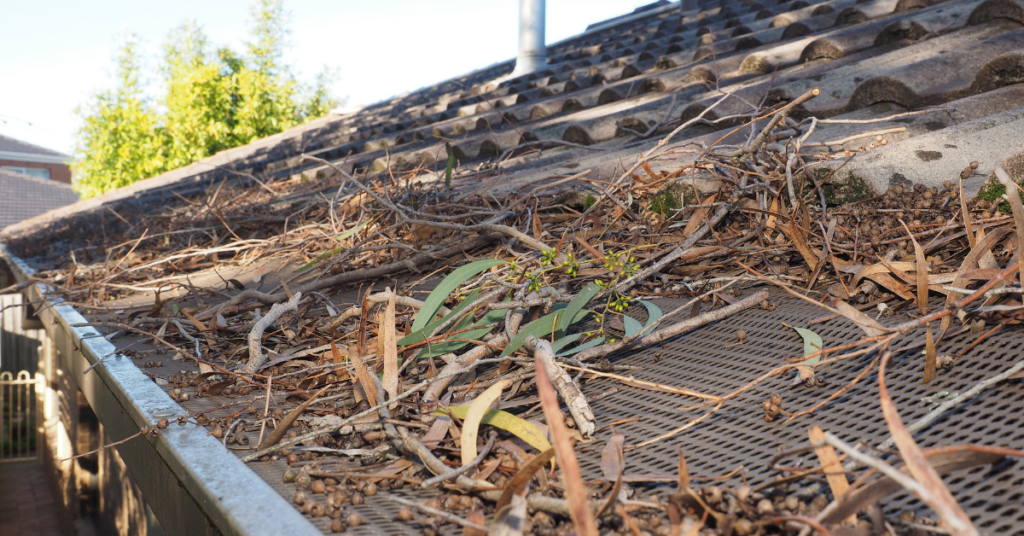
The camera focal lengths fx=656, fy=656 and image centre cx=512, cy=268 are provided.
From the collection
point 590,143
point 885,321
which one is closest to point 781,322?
point 885,321

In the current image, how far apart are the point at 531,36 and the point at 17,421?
11.5m

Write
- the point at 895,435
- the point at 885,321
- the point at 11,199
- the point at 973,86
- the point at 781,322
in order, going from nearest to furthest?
the point at 895,435 → the point at 885,321 → the point at 781,322 → the point at 973,86 → the point at 11,199

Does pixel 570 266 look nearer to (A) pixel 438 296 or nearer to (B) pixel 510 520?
(A) pixel 438 296

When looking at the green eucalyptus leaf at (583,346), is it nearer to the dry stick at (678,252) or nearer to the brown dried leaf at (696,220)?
the dry stick at (678,252)

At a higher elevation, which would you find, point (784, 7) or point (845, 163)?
point (784, 7)

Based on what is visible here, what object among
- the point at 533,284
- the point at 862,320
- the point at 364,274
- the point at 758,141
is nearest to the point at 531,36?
the point at 364,274

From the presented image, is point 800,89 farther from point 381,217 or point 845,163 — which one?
point 381,217

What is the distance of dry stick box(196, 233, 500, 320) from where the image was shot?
2.22 metres

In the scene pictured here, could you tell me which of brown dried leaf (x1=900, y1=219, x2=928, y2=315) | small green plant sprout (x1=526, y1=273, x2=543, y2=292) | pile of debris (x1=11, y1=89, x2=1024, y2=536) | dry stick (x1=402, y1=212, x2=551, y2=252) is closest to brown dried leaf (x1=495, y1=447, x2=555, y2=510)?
pile of debris (x1=11, y1=89, x2=1024, y2=536)

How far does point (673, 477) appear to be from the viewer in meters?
0.99

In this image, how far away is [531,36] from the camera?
23.2 feet

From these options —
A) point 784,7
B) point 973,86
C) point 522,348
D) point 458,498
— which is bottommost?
point 458,498

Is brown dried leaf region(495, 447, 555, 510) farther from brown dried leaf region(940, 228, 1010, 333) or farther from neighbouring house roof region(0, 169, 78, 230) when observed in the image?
neighbouring house roof region(0, 169, 78, 230)

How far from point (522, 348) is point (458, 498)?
473 mm
